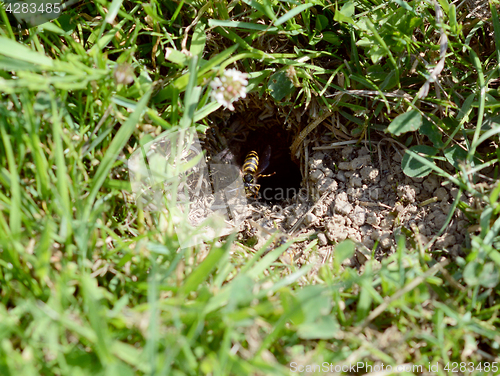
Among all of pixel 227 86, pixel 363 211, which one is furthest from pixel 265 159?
pixel 227 86

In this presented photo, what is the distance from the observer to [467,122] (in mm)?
2225

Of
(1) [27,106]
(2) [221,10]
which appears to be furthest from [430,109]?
(1) [27,106]

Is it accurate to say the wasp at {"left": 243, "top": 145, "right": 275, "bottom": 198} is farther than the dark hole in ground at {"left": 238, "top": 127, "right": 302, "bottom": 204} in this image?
Yes

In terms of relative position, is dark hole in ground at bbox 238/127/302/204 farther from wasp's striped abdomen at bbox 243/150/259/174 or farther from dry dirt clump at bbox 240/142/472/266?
dry dirt clump at bbox 240/142/472/266

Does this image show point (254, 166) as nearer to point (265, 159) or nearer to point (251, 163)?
point (251, 163)

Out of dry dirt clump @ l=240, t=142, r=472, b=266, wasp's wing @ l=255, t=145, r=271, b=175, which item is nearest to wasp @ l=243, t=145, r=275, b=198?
wasp's wing @ l=255, t=145, r=271, b=175

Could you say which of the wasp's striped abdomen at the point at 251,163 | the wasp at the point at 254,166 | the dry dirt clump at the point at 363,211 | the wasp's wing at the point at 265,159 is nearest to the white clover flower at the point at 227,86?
the dry dirt clump at the point at 363,211

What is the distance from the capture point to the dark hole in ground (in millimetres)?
3412

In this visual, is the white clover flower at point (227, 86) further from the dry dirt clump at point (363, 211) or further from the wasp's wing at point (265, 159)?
the wasp's wing at point (265, 159)

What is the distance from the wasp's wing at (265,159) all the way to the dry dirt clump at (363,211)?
1018mm

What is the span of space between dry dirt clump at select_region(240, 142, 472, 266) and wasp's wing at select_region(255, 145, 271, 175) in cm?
102

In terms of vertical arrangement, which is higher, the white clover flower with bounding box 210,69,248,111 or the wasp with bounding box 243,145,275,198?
the white clover flower with bounding box 210,69,248,111

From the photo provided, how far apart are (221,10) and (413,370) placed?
6.81 feet

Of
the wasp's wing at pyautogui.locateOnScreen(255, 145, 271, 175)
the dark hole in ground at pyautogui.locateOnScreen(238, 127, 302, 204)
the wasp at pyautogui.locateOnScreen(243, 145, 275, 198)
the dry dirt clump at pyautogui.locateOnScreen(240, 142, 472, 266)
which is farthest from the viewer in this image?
the wasp's wing at pyautogui.locateOnScreen(255, 145, 271, 175)
